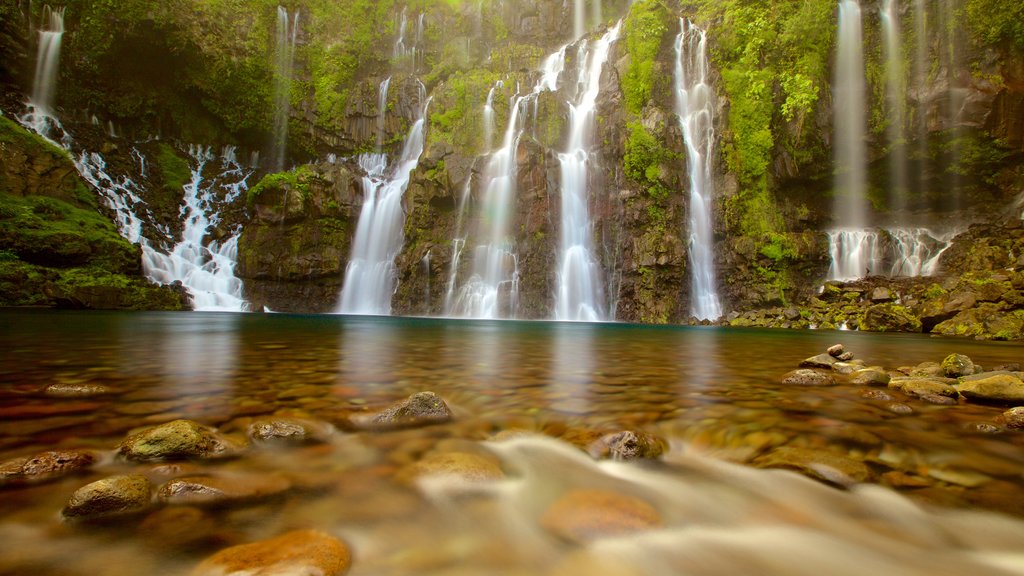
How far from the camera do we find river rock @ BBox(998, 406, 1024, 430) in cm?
287

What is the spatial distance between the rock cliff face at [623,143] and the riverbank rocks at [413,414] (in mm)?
18572

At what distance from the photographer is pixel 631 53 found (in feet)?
83.3

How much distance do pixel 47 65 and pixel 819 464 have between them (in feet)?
126

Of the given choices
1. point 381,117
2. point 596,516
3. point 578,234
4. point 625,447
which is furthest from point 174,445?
point 381,117

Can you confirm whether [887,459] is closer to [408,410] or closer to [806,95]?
[408,410]

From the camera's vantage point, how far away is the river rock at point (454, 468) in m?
2.08

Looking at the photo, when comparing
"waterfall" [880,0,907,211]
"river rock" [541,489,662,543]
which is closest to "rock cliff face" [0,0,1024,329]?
"waterfall" [880,0,907,211]

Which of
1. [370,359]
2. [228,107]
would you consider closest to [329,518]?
[370,359]

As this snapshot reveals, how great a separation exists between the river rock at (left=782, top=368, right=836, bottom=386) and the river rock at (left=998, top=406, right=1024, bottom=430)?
4.80ft

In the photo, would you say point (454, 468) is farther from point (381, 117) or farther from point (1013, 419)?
point (381, 117)

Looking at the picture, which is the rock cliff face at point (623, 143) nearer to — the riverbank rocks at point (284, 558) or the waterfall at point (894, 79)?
the waterfall at point (894, 79)

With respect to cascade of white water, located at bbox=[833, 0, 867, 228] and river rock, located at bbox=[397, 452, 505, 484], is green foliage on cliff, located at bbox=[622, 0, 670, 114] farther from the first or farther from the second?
river rock, located at bbox=[397, 452, 505, 484]

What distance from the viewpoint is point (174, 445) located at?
7.10 feet

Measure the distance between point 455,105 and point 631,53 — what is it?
1088 centimetres
